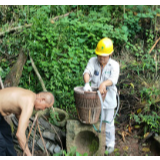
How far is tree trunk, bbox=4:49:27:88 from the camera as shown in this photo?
4957mm

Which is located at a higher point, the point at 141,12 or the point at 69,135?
the point at 141,12

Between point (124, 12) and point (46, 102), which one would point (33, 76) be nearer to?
point (46, 102)

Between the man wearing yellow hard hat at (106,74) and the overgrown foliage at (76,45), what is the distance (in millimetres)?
1111

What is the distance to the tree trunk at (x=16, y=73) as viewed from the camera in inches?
195

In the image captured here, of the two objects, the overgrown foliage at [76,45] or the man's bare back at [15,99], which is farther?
the overgrown foliage at [76,45]

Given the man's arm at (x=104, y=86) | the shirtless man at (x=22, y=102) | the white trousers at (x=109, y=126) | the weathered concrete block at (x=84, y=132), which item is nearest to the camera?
the shirtless man at (x=22, y=102)

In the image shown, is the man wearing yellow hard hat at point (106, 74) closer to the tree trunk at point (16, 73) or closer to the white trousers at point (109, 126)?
the white trousers at point (109, 126)

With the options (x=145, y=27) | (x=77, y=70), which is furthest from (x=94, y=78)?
(x=145, y=27)

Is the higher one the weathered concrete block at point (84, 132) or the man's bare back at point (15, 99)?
the man's bare back at point (15, 99)

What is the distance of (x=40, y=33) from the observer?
17.6 feet

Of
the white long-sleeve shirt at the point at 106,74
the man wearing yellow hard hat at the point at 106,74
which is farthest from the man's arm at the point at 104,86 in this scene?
the white long-sleeve shirt at the point at 106,74

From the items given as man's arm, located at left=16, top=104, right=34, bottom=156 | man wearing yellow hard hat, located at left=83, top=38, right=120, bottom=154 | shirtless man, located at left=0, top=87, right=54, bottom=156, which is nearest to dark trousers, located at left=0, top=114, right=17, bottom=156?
shirtless man, located at left=0, top=87, right=54, bottom=156

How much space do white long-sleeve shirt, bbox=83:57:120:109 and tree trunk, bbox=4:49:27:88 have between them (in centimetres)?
207

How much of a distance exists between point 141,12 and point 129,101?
2.95 meters
